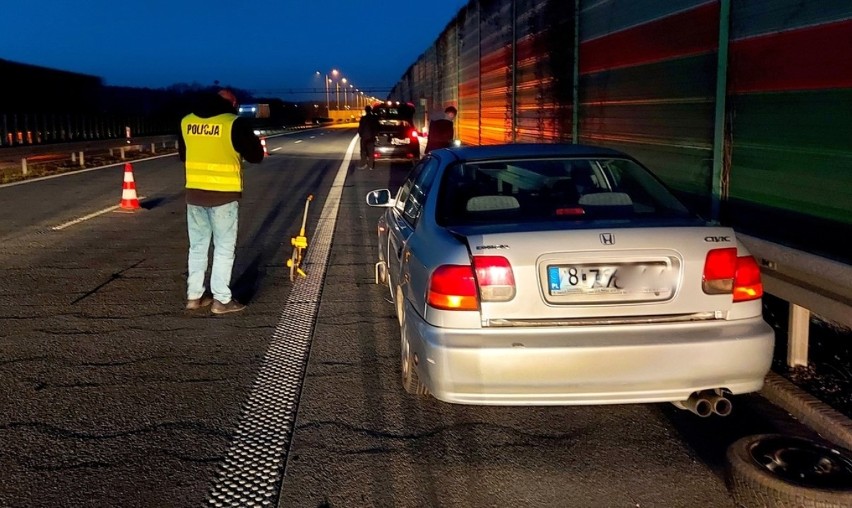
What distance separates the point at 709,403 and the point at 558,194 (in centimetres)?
168

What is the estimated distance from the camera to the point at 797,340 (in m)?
5.30

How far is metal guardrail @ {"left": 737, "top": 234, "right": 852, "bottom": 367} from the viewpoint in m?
4.38

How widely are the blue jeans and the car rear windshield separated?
7.26 feet

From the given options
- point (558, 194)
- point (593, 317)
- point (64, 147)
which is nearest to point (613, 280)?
point (593, 317)

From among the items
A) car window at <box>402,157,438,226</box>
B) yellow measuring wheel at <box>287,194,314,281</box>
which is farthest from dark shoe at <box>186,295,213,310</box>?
car window at <box>402,157,438,226</box>

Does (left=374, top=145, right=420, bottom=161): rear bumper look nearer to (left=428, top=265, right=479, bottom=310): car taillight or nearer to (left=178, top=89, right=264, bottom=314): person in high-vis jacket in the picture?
(left=178, top=89, right=264, bottom=314): person in high-vis jacket

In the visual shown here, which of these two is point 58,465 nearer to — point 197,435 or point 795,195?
point 197,435

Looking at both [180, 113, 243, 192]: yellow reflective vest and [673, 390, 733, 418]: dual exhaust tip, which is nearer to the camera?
[673, 390, 733, 418]: dual exhaust tip

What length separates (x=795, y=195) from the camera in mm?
5820

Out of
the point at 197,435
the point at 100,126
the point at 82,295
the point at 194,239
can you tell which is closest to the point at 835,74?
the point at 197,435

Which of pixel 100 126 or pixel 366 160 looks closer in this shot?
pixel 366 160

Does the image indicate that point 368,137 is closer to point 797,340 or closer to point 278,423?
point 797,340

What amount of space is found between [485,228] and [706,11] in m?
4.11

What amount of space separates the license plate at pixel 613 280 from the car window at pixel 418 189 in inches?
52.8
